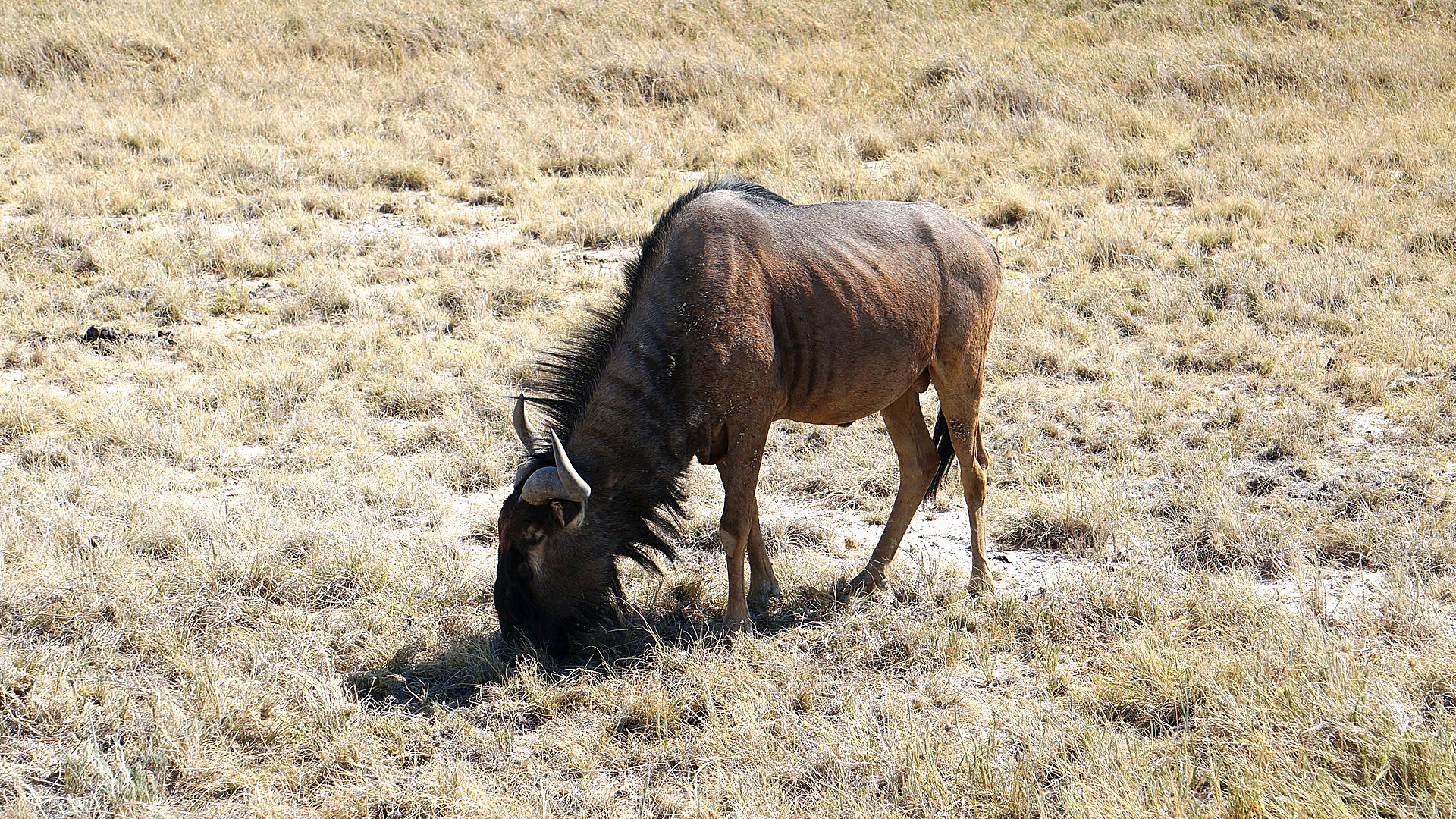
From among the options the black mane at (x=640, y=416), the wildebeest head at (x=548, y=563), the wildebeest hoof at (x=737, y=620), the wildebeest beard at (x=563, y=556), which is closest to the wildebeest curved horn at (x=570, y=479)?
the wildebeest head at (x=548, y=563)

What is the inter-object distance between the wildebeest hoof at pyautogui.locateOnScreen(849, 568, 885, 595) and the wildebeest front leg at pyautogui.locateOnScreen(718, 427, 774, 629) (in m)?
0.64

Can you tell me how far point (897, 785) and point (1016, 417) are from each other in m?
4.12

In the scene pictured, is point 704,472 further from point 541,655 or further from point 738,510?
point 541,655

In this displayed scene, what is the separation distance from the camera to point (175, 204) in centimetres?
1103

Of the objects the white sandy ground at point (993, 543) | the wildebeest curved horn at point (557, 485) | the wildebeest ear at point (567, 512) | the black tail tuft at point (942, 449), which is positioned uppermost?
the wildebeest curved horn at point (557, 485)

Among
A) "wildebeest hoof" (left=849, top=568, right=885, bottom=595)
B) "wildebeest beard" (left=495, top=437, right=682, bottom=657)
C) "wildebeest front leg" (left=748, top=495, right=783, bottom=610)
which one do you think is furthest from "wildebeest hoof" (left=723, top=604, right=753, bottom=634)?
"wildebeest hoof" (left=849, top=568, right=885, bottom=595)

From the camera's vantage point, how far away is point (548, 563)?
497cm

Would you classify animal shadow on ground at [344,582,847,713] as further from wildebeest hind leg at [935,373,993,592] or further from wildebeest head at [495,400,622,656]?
wildebeest hind leg at [935,373,993,592]

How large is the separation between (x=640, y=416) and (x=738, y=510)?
0.69m

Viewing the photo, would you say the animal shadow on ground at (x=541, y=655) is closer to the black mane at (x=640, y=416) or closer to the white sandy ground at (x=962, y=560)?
the black mane at (x=640, y=416)

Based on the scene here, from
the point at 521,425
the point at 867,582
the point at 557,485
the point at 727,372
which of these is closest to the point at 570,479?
the point at 557,485

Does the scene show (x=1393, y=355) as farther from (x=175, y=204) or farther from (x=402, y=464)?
(x=175, y=204)

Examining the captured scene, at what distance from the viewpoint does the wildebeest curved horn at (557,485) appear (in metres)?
4.56

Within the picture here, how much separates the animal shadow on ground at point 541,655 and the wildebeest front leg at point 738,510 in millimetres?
125
